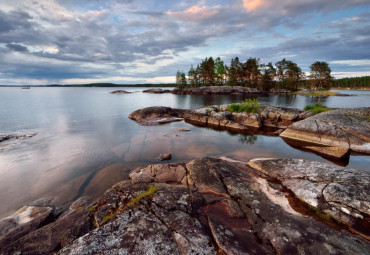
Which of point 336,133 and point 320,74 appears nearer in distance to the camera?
point 336,133

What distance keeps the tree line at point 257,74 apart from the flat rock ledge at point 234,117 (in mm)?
66969

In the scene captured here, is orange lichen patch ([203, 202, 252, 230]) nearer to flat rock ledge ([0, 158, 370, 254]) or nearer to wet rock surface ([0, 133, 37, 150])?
flat rock ledge ([0, 158, 370, 254])

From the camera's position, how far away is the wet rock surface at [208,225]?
4336mm

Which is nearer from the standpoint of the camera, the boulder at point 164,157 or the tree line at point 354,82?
the boulder at point 164,157

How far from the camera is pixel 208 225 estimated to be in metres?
5.18

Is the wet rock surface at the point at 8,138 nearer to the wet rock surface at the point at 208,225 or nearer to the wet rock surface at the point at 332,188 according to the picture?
the wet rock surface at the point at 208,225

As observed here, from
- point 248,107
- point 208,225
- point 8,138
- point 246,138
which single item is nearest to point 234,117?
point 248,107

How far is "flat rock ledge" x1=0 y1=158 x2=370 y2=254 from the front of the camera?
4402mm

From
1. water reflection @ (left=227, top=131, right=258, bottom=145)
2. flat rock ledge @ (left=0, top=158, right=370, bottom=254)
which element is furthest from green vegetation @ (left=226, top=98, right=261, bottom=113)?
flat rock ledge @ (left=0, top=158, right=370, bottom=254)

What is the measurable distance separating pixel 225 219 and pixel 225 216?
0.17 meters

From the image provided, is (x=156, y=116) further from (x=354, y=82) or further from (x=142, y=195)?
(x=354, y=82)

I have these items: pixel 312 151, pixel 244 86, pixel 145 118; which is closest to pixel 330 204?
pixel 312 151

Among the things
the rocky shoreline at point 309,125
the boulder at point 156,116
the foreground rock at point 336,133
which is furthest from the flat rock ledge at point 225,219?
the boulder at point 156,116

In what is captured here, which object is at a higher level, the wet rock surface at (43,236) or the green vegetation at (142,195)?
the green vegetation at (142,195)
